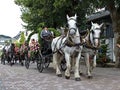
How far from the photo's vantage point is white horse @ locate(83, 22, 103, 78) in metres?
16.7

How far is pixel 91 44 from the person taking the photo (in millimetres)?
17125

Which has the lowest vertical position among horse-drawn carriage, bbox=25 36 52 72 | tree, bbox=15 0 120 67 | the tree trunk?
horse-drawn carriage, bbox=25 36 52 72

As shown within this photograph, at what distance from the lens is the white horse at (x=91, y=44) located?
1672 cm

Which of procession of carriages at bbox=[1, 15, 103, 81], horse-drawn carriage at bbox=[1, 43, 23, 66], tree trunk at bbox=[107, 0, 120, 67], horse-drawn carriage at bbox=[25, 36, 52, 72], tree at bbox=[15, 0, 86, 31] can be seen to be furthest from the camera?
horse-drawn carriage at bbox=[1, 43, 23, 66]

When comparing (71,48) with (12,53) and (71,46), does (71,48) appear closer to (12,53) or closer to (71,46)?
(71,46)

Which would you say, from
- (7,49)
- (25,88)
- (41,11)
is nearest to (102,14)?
(41,11)

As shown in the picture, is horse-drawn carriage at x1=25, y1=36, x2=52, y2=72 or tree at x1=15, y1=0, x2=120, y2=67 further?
tree at x1=15, y1=0, x2=120, y2=67

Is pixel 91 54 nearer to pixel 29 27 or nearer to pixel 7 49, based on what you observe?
pixel 7 49

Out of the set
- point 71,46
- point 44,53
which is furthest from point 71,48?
point 44,53

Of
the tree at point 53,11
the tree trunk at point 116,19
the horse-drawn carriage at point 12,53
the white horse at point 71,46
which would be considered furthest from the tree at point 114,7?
the white horse at point 71,46

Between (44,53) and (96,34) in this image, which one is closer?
(96,34)

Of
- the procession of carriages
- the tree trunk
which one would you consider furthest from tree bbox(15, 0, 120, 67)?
the procession of carriages

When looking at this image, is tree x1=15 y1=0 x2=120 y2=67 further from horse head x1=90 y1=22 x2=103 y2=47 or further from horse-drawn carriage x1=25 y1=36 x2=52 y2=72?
horse head x1=90 y1=22 x2=103 y2=47

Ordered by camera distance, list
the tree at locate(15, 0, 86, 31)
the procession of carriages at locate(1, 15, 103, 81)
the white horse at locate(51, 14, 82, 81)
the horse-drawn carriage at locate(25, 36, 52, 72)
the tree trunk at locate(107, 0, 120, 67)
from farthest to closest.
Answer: the tree at locate(15, 0, 86, 31) → the tree trunk at locate(107, 0, 120, 67) → the horse-drawn carriage at locate(25, 36, 52, 72) → the procession of carriages at locate(1, 15, 103, 81) → the white horse at locate(51, 14, 82, 81)
